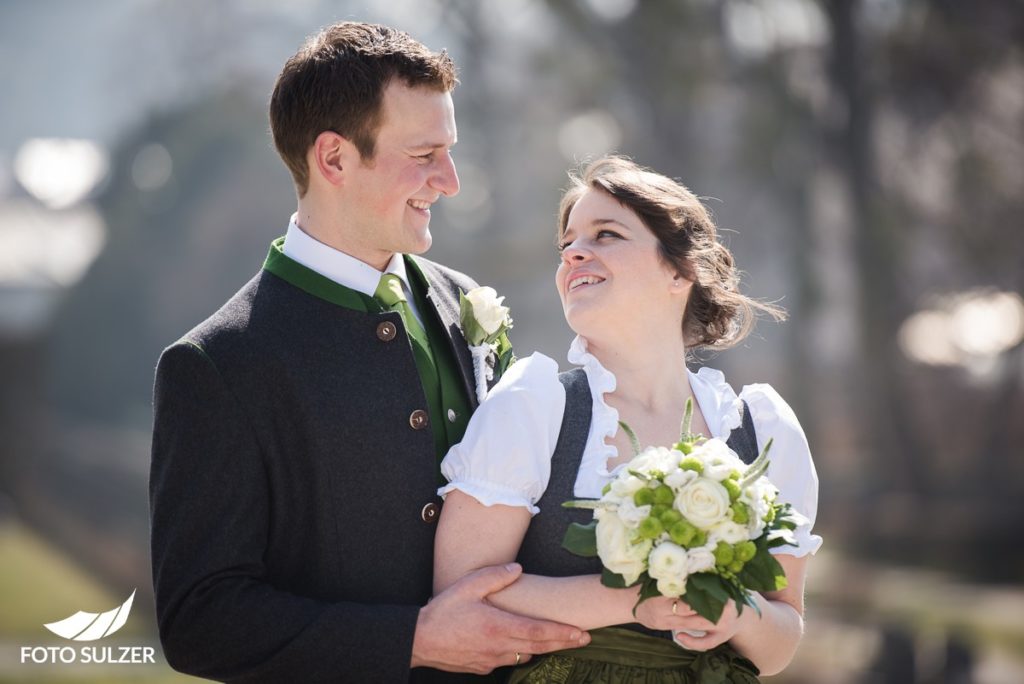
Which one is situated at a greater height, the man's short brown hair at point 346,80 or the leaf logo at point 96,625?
the man's short brown hair at point 346,80

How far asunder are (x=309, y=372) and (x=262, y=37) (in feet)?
60.4

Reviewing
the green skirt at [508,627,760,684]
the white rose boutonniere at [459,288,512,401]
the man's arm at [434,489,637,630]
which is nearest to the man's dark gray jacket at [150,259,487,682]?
the man's arm at [434,489,637,630]

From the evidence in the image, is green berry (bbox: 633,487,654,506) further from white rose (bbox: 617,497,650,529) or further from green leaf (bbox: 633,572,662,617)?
green leaf (bbox: 633,572,662,617)

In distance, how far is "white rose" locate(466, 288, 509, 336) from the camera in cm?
277

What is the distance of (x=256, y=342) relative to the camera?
2453 millimetres

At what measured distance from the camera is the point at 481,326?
277 centimetres

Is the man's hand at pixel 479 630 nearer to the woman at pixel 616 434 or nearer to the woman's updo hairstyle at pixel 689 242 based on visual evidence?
the woman at pixel 616 434

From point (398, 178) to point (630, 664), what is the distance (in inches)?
48.0

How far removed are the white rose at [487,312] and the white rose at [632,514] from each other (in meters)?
0.73

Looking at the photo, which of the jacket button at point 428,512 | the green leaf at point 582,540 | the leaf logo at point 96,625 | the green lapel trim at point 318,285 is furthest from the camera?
the leaf logo at point 96,625

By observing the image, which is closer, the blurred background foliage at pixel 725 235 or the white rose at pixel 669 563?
the white rose at pixel 669 563

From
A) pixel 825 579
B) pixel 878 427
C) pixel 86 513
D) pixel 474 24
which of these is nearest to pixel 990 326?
pixel 878 427

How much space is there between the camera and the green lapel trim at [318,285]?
8.54 ft

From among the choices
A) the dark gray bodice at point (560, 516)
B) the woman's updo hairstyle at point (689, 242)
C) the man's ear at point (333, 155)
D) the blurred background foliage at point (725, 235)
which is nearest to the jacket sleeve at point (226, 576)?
the dark gray bodice at point (560, 516)
